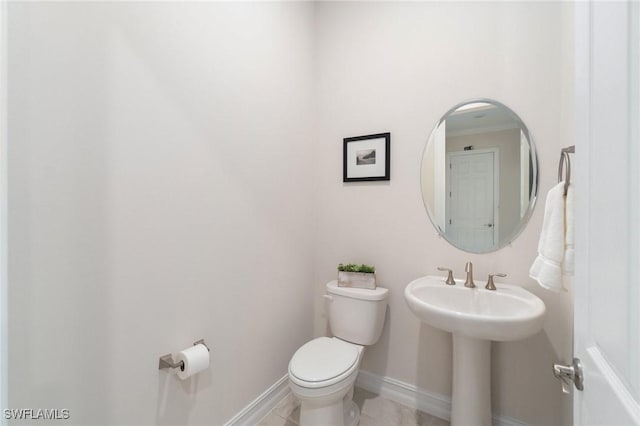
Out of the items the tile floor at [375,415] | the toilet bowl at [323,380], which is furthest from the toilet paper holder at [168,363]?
the tile floor at [375,415]

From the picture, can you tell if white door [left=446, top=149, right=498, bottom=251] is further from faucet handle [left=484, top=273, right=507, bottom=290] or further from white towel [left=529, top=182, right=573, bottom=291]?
white towel [left=529, top=182, right=573, bottom=291]

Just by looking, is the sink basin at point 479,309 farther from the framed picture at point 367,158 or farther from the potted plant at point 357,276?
the framed picture at point 367,158

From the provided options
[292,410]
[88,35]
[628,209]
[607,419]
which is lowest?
[292,410]

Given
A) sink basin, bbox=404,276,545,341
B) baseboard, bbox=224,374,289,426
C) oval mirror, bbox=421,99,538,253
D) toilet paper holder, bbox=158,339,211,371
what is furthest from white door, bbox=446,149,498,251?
toilet paper holder, bbox=158,339,211,371

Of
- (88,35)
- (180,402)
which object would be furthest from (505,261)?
(88,35)

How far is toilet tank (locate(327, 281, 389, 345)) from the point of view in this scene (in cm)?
172

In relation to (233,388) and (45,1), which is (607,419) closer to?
(233,388)

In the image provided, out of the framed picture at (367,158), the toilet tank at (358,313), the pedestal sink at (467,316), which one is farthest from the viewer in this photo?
the framed picture at (367,158)

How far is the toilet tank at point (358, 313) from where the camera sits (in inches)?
67.7

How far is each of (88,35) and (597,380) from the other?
5.36 feet

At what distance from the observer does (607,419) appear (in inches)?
18.9

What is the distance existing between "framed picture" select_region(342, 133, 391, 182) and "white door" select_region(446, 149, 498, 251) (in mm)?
386

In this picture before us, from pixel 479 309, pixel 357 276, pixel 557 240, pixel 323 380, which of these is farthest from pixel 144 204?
pixel 479 309

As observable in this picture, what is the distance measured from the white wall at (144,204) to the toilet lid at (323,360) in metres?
0.31
